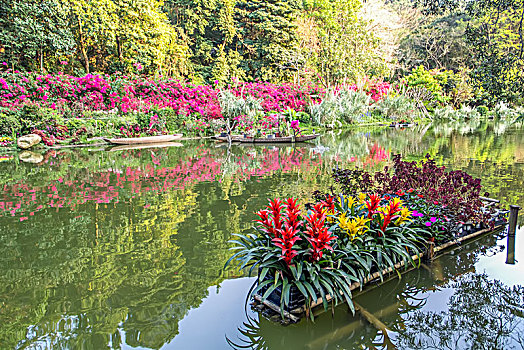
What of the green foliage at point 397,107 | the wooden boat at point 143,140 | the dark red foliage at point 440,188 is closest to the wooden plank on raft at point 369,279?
the dark red foliage at point 440,188

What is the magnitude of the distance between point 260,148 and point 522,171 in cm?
888

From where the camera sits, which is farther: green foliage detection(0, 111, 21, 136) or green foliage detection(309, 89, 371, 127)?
green foliage detection(309, 89, 371, 127)

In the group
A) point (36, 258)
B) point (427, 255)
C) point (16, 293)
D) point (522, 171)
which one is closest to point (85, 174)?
point (36, 258)

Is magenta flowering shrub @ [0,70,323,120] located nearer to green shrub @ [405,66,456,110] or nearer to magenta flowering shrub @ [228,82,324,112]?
magenta flowering shrub @ [228,82,324,112]

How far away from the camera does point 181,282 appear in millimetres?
4004

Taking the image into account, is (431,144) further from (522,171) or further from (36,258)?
(36,258)

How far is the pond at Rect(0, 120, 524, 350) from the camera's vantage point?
3053 millimetres

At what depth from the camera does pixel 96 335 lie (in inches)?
123

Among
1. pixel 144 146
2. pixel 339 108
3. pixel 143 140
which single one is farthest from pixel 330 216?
pixel 339 108

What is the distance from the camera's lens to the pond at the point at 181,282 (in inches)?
120

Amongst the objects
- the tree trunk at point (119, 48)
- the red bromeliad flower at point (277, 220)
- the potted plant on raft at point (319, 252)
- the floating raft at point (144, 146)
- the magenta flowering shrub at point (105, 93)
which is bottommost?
the floating raft at point (144, 146)

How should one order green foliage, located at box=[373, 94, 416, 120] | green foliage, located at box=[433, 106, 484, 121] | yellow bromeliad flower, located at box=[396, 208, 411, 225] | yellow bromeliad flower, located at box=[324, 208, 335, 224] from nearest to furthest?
yellow bromeliad flower, located at box=[324, 208, 335, 224]
yellow bromeliad flower, located at box=[396, 208, 411, 225]
green foliage, located at box=[373, 94, 416, 120]
green foliage, located at box=[433, 106, 484, 121]

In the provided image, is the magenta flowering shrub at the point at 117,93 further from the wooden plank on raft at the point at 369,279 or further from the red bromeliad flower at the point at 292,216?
the red bromeliad flower at the point at 292,216

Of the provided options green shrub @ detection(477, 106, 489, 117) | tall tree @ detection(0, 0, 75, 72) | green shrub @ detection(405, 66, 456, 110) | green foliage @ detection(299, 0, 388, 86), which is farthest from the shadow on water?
green shrub @ detection(477, 106, 489, 117)
